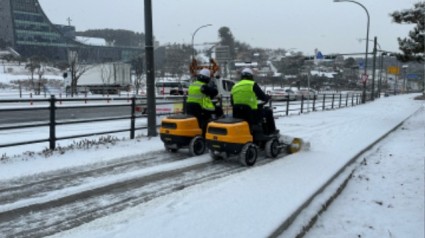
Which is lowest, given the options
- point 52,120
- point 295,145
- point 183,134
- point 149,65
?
point 295,145

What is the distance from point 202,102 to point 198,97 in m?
0.14

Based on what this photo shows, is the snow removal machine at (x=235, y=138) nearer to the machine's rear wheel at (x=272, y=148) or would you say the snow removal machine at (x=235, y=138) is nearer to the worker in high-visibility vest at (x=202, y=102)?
the machine's rear wheel at (x=272, y=148)

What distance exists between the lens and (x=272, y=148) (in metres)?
9.38

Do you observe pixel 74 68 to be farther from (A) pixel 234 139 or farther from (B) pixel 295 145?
(A) pixel 234 139

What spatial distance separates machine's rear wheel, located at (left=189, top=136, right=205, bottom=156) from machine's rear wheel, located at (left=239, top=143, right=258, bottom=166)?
1.28 m

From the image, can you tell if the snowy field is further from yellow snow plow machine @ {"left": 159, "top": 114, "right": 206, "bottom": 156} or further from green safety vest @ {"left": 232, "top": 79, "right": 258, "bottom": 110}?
green safety vest @ {"left": 232, "top": 79, "right": 258, "bottom": 110}

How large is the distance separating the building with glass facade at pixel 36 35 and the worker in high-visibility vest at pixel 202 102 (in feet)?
198

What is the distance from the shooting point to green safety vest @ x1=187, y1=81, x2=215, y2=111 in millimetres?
9391

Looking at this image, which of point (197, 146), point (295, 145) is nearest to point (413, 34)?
point (295, 145)

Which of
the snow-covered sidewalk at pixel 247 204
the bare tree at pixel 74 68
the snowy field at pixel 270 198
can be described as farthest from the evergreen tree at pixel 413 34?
the bare tree at pixel 74 68

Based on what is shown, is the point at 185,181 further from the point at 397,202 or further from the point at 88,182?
the point at 397,202

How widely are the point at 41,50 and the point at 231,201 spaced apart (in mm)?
80995

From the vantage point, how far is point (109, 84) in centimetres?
5484

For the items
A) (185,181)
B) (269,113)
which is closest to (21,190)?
(185,181)
